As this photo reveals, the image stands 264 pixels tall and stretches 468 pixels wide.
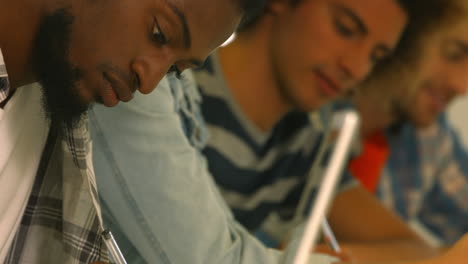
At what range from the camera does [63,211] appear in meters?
0.46

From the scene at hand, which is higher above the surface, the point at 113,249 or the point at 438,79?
the point at 113,249

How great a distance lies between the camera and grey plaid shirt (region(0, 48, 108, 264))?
0.44 m

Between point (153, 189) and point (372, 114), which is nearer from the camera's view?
→ point (153, 189)

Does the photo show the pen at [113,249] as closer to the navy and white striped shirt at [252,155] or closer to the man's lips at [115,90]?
the man's lips at [115,90]

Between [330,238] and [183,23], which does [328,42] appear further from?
[183,23]

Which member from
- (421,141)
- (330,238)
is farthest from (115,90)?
(421,141)

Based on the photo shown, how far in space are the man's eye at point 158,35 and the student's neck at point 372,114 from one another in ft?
2.21

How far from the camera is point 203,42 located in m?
0.41

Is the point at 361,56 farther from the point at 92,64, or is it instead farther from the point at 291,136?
the point at 92,64

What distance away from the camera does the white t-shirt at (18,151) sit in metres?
0.41

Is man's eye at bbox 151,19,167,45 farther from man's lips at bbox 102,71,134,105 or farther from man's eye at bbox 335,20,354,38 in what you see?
man's eye at bbox 335,20,354,38

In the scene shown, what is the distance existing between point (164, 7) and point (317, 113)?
22.4 inches

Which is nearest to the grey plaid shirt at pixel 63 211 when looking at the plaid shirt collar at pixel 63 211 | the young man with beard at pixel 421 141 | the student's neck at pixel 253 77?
the plaid shirt collar at pixel 63 211

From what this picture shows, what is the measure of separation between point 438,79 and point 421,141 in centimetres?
14
